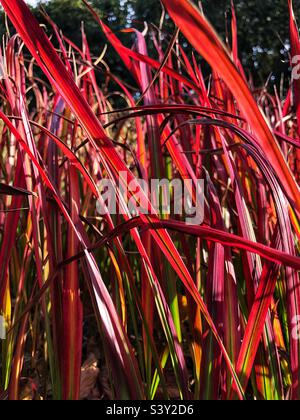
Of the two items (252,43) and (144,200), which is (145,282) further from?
(252,43)

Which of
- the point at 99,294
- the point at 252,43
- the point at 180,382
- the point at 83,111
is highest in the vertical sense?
the point at 252,43

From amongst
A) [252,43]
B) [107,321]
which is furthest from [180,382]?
[252,43]

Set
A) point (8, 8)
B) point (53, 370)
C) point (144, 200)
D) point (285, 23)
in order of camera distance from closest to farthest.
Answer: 1. point (8, 8)
2. point (144, 200)
3. point (53, 370)
4. point (285, 23)

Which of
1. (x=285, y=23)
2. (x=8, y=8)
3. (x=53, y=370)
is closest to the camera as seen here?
(x=8, y=8)

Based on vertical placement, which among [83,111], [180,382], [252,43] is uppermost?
[252,43]

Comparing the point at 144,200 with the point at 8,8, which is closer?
the point at 8,8

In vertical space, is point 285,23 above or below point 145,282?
above

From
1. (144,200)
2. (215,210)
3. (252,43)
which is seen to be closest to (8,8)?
(144,200)

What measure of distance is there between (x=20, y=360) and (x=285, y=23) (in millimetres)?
11766

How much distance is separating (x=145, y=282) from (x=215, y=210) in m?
0.15

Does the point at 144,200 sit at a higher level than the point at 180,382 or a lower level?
higher

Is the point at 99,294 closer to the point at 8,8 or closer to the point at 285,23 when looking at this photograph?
the point at 8,8

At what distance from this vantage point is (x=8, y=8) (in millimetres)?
419

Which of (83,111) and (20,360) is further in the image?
(20,360)
